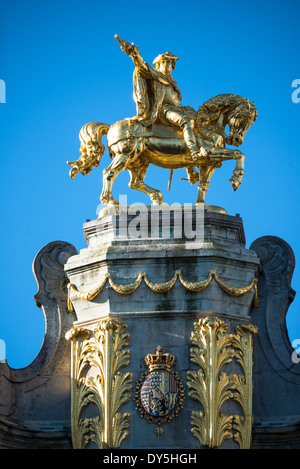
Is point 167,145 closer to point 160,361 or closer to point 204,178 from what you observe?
point 204,178

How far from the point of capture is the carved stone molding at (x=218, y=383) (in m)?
41.0

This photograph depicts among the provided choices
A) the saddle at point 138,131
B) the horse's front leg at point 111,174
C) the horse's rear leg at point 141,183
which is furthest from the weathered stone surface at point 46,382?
the saddle at point 138,131

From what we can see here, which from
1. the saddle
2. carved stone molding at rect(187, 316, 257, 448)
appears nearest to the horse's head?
the saddle

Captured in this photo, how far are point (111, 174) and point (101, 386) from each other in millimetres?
5243

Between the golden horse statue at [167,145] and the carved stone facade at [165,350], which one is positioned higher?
the golden horse statue at [167,145]

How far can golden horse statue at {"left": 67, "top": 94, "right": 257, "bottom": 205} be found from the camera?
43750mm

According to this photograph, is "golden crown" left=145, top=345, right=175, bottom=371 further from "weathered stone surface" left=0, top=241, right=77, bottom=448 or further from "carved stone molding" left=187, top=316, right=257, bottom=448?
"weathered stone surface" left=0, top=241, right=77, bottom=448

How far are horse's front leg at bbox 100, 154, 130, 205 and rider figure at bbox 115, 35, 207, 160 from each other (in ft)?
3.36

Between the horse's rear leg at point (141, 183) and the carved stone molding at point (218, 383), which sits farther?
the horse's rear leg at point (141, 183)

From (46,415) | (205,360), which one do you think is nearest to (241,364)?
(205,360)

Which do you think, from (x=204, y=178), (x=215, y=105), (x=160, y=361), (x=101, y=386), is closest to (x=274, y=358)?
(x=160, y=361)

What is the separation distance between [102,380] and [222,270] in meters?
3.66

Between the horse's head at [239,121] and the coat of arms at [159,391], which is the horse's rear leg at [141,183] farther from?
the coat of arms at [159,391]

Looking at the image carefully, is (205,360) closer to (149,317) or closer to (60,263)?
(149,317)
